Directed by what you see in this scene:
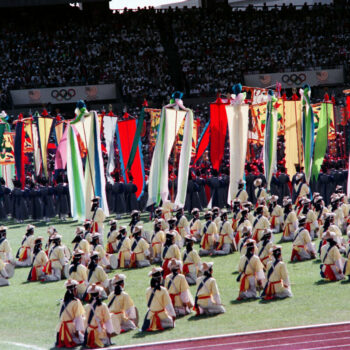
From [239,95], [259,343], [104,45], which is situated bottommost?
[259,343]

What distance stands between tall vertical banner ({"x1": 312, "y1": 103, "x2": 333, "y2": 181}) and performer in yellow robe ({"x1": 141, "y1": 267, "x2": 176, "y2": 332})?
1106 cm

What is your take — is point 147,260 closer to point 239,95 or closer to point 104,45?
point 239,95

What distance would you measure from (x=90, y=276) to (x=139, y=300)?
0.97m

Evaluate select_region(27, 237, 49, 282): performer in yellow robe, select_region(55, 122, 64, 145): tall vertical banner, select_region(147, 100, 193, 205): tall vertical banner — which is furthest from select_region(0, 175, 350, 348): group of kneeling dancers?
select_region(55, 122, 64, 145): tall vertical banner

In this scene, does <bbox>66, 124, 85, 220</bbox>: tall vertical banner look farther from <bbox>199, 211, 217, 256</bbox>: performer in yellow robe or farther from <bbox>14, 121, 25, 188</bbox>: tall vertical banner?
<bbox>199, 211, 217, 256</bbox>: performer in yellow robe

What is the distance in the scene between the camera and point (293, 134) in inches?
994

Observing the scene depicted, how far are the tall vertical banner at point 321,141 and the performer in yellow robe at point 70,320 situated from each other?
11.9 meters

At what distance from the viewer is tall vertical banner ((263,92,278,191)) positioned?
24253 millimetres

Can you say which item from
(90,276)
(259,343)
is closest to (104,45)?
(90,276)

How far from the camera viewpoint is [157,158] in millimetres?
22953

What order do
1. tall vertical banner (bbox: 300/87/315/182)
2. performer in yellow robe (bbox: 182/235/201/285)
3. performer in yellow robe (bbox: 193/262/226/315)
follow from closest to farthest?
performer in yellow robe (bbox: 193/262/226/315), performer in yellow robe (bbox: 182/235/201/285), tall vertical banner (bbox: 300/87/315/182)

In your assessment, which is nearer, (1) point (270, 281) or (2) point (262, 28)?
(1) point (270, 281)

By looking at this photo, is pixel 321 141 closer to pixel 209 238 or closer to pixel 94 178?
pixel 209 238

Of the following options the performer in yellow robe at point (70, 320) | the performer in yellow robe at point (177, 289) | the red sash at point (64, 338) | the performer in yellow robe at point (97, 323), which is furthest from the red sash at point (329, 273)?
the red sash at point (64, 338)
